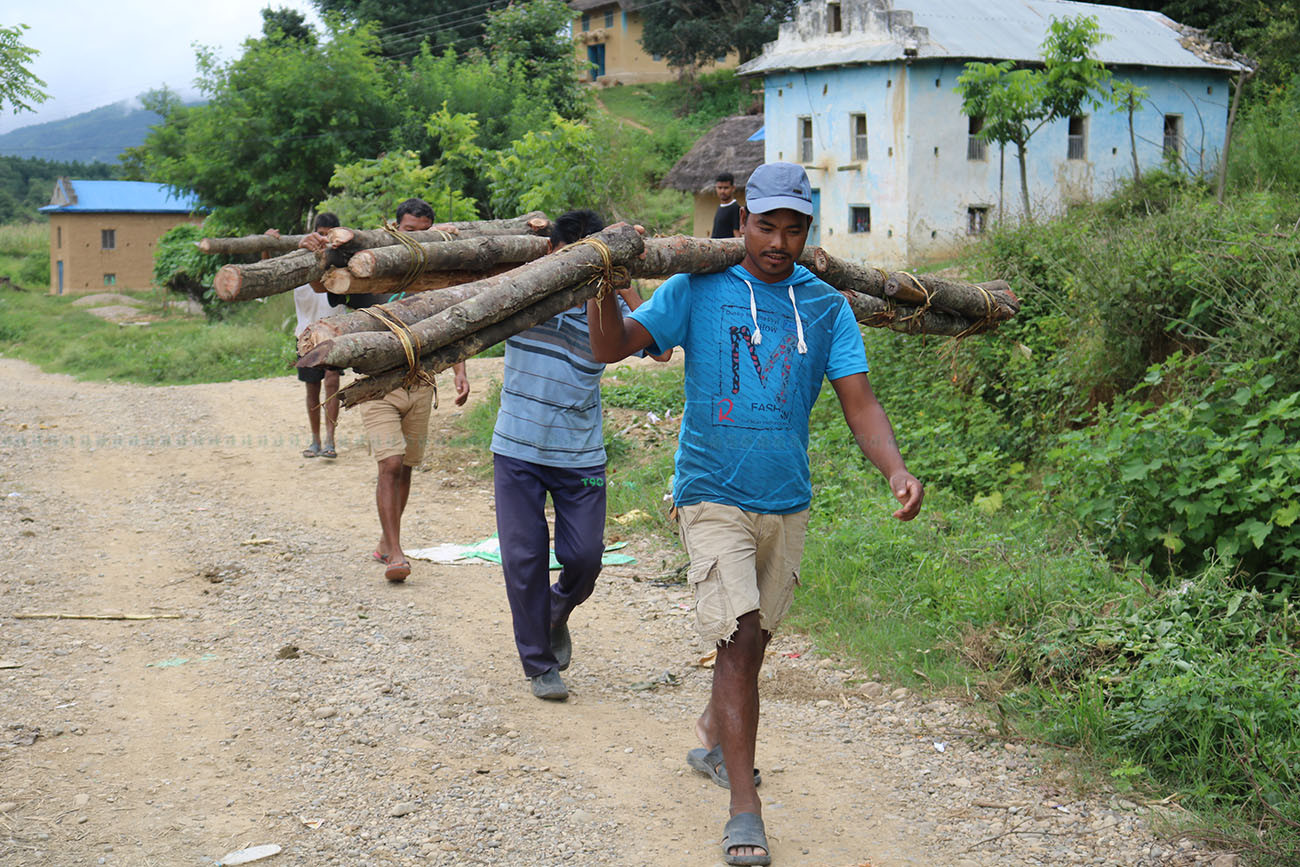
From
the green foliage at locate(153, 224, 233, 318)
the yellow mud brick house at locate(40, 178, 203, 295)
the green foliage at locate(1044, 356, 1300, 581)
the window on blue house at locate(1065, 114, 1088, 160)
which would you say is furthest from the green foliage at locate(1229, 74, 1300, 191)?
the yellow mud brick house at locate(40, 178, 203, 295)

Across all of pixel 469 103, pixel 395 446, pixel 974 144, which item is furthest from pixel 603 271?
pixel 469 103

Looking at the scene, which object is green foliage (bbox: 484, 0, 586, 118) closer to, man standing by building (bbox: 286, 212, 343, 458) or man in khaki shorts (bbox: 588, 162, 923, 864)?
man standing by building (bbox: 286, 212, 343, 458)

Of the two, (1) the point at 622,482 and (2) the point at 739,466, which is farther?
(1) the point at 622,482

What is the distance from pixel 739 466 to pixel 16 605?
15.1 feet

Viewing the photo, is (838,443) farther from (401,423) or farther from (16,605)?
(16,605)

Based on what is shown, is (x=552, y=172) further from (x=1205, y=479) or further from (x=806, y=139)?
(x=1205, y=479)

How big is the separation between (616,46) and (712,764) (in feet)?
157

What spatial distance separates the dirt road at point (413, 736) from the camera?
11.6 feet

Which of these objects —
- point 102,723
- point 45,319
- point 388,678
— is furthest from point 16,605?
point 45,319

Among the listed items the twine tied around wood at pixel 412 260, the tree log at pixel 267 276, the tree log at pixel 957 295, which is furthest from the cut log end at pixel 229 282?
the tree log at pixel 957 295

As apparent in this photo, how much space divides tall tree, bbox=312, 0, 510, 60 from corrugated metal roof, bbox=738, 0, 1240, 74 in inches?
778

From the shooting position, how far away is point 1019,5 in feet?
83.3

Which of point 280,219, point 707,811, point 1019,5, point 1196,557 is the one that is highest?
point 1019,5

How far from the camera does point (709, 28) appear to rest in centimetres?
4031
